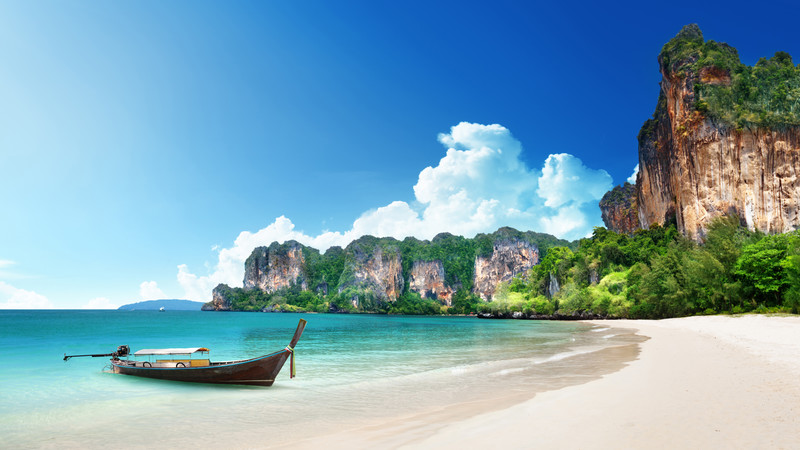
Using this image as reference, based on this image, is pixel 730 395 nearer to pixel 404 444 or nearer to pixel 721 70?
pixel 404 444

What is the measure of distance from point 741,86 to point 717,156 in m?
11.9

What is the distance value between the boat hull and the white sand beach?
6458 millimetres

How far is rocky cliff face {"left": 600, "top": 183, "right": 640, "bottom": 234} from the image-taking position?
11212 cm

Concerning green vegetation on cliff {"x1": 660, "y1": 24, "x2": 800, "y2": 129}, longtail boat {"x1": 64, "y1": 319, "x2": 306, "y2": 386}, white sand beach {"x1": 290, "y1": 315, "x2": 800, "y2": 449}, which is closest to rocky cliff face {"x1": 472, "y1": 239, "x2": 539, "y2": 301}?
green vegetation on cliff {"x1": 660, "y1": 24, "x2": 800, "y2": 129}

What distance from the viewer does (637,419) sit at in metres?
7.16

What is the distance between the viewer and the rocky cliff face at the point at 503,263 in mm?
177375

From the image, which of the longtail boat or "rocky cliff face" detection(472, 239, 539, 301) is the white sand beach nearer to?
the longtail boat

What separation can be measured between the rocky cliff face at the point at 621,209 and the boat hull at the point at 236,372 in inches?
4538

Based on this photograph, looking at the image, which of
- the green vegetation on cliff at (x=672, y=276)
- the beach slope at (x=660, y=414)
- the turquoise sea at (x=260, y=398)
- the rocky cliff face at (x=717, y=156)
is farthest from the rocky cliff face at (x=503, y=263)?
the beach slope at (x=660, y=414)

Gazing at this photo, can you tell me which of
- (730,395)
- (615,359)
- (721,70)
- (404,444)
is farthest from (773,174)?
(404,444)

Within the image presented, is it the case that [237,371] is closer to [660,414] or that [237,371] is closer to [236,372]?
[236,372]

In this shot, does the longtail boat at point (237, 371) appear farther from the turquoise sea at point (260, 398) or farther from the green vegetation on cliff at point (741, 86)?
the green vegetation on cliff at point (741, 86)

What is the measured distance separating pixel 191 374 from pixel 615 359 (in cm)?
1677

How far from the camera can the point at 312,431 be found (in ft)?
26.7
